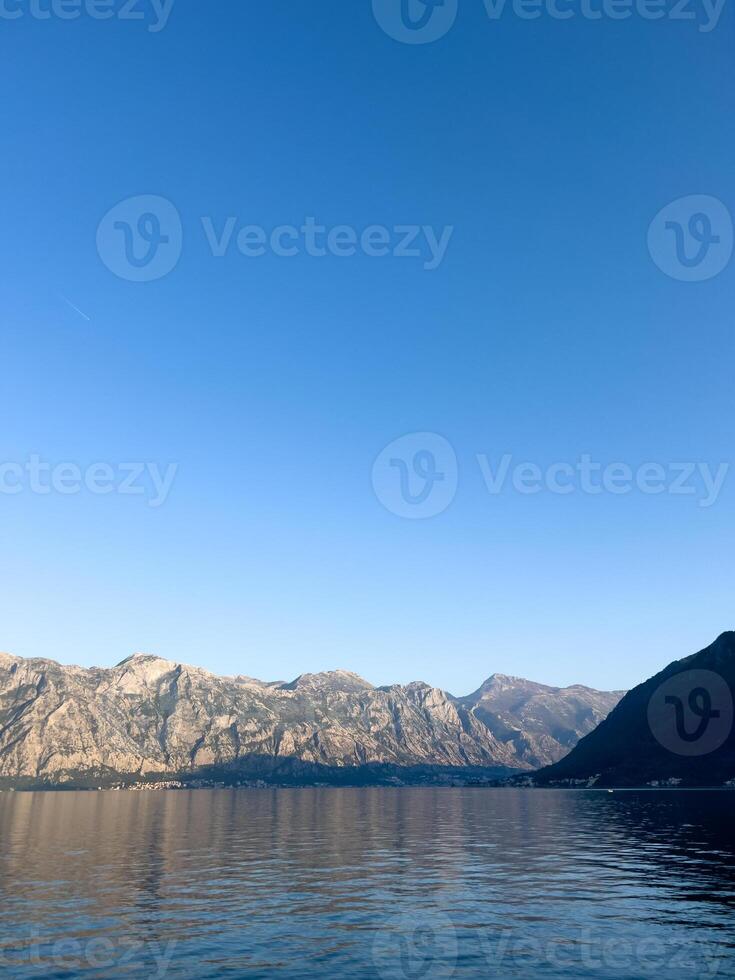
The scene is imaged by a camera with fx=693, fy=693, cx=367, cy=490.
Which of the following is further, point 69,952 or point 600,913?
point 600,913

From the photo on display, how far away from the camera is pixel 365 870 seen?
89125 mm

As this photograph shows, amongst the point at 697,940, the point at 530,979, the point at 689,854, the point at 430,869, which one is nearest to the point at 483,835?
the point at 689,854

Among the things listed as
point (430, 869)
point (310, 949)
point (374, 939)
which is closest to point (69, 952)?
point (310, 949)

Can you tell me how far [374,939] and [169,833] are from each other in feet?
375

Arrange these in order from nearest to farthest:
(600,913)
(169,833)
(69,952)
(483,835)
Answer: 1. (69,952)
2. (600,913)
3. (483,835)
4. (169,833)

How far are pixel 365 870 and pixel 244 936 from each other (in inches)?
1535

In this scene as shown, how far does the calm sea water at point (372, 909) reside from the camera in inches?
1861

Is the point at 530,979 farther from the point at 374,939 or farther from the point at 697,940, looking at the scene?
the point at 697,940

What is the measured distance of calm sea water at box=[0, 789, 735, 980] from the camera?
47281 millimetres

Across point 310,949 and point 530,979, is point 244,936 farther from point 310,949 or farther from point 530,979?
point 530,979

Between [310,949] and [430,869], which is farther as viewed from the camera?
[430,869]

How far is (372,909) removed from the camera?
2518 inches

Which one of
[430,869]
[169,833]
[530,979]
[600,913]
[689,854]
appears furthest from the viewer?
[169,833]

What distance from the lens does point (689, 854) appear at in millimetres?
101562
